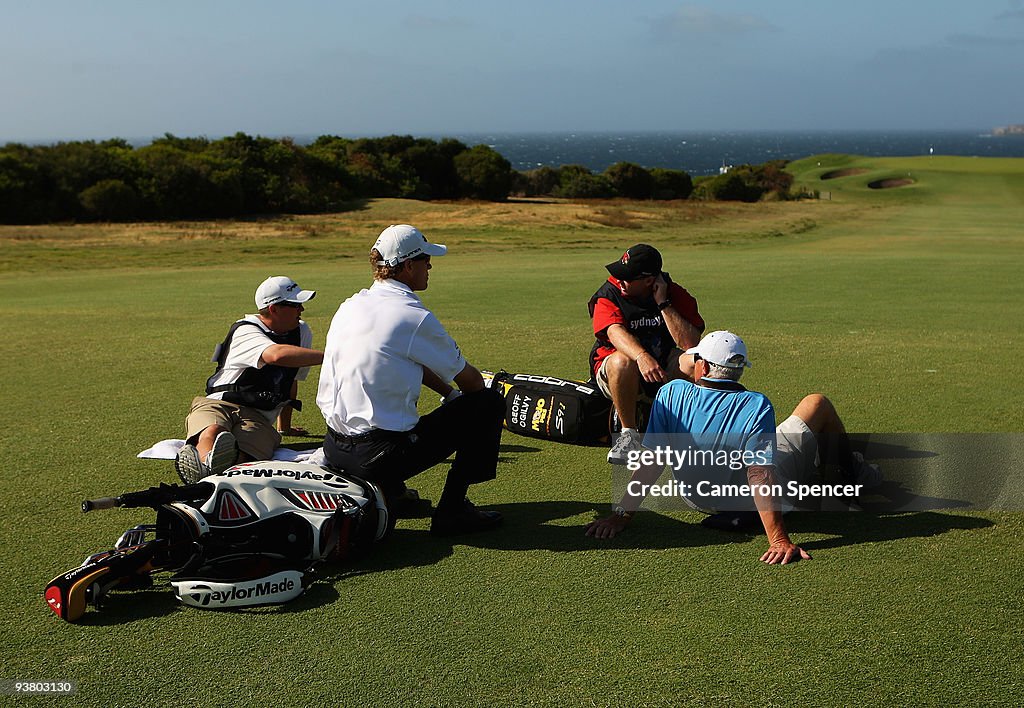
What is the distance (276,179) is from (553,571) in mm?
45371

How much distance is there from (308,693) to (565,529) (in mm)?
2198

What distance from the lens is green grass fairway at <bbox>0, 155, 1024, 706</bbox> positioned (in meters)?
4.12

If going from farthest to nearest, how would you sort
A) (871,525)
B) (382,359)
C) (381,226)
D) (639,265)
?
(381,226) → (639,265) → (871,525) → (382,359)

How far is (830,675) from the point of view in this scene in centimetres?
409

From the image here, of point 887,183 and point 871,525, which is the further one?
point 887,183

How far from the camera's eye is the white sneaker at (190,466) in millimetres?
6258

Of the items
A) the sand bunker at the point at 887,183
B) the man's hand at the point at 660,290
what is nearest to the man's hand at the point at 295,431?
the man's hand at the point at 660,290

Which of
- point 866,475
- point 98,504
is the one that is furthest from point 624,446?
point 98,504

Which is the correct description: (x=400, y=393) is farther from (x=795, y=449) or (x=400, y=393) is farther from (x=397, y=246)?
(x=795, y=449)

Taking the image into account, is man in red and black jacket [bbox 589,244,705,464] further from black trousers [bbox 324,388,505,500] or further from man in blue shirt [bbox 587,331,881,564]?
black trousers [bbox 324,388,505,500]

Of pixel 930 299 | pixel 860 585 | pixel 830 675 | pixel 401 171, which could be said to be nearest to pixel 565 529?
pixel 860 585

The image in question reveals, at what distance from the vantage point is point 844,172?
77562 mm

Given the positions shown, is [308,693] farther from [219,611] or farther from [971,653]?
[971,653]

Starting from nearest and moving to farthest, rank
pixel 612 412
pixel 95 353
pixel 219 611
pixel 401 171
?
1. pixel 219 611
2. pixel 612 412
3. pixel 95 353
4. pixel 401 171
